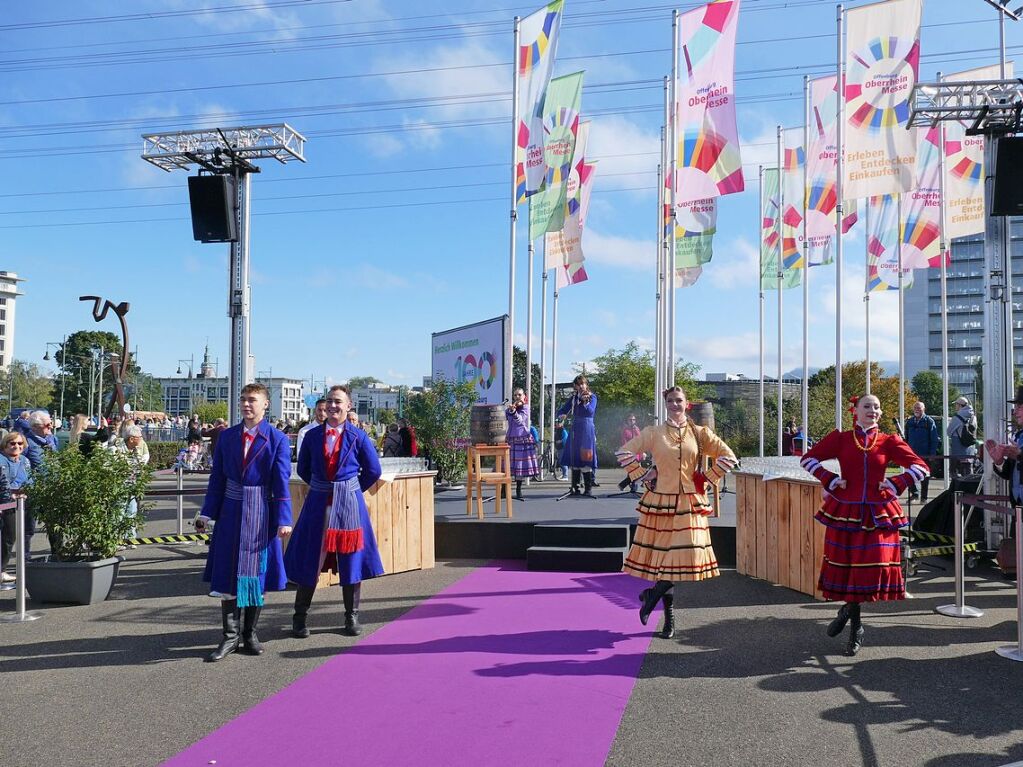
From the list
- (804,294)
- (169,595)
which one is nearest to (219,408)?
(804,294)

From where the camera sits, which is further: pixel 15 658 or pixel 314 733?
pixel 15 658

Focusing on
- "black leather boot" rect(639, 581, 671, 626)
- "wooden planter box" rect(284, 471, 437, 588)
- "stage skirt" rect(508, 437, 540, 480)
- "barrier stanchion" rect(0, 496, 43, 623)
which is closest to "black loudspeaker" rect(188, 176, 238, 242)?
"wooden planter box" rect(284, 471, 437, 588)

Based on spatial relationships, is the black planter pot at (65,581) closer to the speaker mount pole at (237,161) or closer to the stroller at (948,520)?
the speaker mount pole at (237,161)

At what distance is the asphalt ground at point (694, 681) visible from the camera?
3.97 metres

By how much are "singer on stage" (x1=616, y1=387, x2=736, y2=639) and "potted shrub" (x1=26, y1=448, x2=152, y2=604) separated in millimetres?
4738

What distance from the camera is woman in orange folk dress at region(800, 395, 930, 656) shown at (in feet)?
18.4

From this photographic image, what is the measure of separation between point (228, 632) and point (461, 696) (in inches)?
74.8

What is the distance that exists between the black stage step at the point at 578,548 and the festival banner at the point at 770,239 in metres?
13.3

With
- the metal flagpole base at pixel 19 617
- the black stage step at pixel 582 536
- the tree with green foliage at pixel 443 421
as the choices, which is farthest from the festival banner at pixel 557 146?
the metal flagpole base at pixel 19 617

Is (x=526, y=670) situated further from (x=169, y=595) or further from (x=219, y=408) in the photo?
(x=219, y=408)

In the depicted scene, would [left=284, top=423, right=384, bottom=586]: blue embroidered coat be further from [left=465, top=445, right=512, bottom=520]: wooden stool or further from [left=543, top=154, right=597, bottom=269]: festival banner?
[left=543, top=154, right=597, bottom=269]: festival banner

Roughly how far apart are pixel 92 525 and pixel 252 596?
2756 mm

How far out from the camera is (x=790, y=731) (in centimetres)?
417

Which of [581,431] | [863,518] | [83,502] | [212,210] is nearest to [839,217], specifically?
[581,431]
